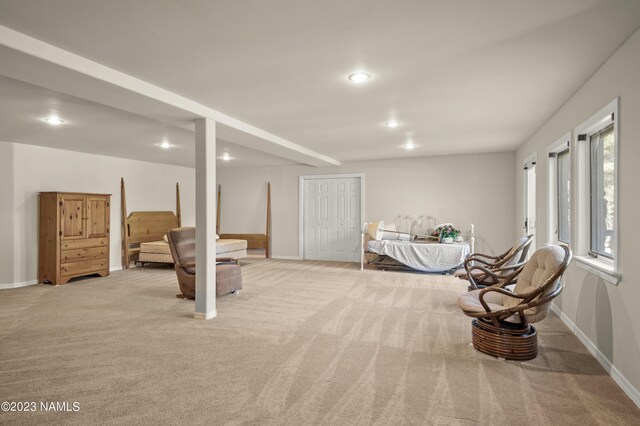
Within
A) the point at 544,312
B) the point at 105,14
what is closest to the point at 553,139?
the point at 544,312

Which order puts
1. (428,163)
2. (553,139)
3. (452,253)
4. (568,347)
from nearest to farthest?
(568,347), (553,139), (452,253), (428,163)

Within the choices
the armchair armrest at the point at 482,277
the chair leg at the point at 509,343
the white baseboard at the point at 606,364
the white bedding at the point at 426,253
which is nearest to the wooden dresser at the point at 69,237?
the white bedding at the point at 426,253

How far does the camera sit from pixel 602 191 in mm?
3406

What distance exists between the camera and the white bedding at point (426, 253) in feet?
22.4

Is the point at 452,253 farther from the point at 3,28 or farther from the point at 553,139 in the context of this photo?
the point at 3,28

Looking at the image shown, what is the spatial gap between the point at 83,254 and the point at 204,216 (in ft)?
12.4

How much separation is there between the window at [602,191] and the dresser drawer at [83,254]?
7.41 m

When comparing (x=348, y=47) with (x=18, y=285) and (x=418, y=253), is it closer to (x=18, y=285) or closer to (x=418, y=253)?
(x=418, y=253)

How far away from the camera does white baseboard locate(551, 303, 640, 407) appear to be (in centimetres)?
243

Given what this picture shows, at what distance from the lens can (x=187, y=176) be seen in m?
9.67

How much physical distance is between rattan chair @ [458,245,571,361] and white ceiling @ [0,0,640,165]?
1.61 metres

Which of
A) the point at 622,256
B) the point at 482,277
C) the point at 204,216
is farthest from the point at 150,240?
the point at 622,256

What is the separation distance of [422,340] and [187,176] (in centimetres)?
787

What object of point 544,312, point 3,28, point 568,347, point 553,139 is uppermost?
point 3,28
